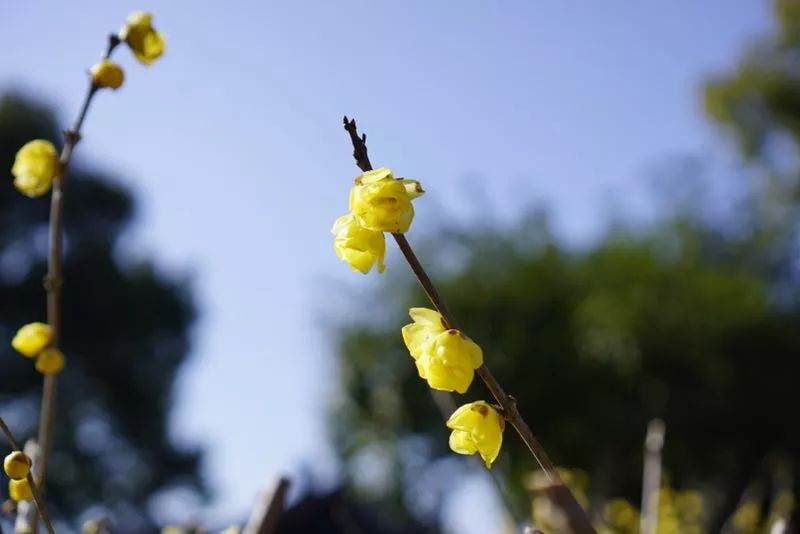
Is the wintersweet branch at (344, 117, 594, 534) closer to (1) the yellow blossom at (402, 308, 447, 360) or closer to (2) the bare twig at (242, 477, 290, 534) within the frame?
(1) the yellow blossom at (402, 308, 447, 360)

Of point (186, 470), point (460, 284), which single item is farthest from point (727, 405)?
point (186, 470)

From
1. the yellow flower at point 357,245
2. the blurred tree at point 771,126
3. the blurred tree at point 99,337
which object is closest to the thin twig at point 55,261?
the yellow flower at point 357,245

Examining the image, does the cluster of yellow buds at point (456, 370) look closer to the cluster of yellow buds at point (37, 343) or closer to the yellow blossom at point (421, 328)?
the yellow blossom at point (421, 328)

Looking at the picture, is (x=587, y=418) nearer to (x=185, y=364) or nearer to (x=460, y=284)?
(x=460, y=284)

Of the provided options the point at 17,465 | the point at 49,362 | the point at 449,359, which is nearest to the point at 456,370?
the point at 449,359

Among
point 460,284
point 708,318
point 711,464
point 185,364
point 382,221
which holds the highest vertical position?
point 382,221

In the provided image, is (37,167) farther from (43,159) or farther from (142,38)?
(142,38)

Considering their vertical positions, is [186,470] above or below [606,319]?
above

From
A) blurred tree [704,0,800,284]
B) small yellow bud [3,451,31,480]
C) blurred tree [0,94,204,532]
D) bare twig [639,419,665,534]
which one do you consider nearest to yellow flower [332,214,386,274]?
small yellow bud [3,451,31,480]
